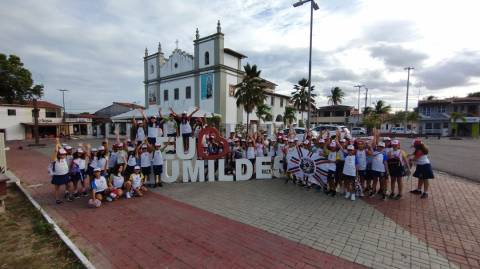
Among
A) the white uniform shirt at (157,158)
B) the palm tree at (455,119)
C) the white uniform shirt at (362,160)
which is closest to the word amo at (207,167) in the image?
the white uniform shirt at (157,158)

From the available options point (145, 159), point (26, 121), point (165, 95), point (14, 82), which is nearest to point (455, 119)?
point (165, 95)

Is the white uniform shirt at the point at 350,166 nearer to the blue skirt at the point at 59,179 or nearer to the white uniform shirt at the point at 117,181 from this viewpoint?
the white uniform shirt at the point at 117,181

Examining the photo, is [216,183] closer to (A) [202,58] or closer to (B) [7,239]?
(B) [7,239]

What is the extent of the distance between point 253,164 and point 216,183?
1.79m

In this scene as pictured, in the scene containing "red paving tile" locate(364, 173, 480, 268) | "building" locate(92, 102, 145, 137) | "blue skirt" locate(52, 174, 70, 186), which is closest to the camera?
"red paving tile" locate(364, 173, 480, 268)

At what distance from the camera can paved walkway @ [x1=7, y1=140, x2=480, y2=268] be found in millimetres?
3881

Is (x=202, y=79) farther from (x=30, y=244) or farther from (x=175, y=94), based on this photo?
(x=30, y=244)

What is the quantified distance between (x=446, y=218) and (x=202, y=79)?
31355 mm

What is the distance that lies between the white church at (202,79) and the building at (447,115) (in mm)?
36195

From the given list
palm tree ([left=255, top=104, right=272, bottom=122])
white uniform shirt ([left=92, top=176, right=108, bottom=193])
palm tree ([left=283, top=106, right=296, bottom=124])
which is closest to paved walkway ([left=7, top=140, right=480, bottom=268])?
white uniform shirt ([left=92, top=176, right=108, bottom=193])

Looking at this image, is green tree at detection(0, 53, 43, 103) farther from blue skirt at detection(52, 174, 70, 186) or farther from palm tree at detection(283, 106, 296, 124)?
palm tree at detection(283, 106, 296, 124)

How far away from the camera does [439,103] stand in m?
46.8

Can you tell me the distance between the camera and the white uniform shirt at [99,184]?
6449mm

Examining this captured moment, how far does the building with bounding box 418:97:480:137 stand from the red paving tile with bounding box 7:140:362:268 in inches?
2140
